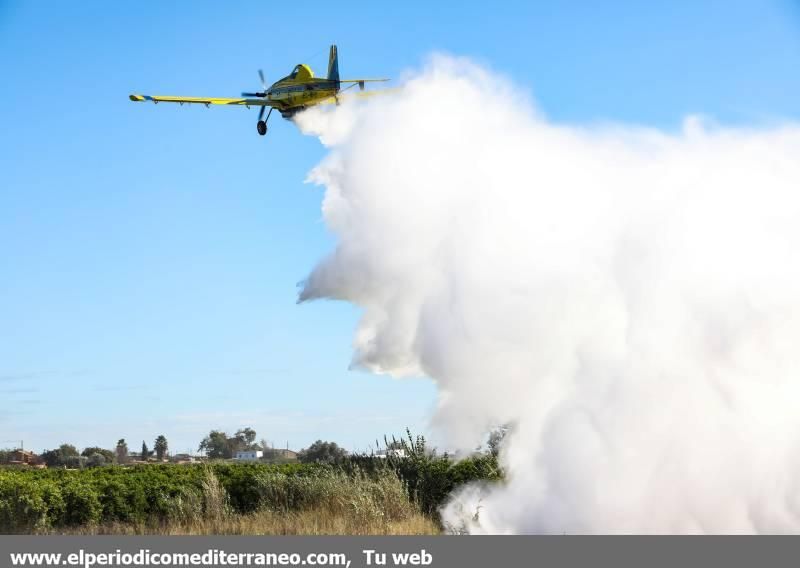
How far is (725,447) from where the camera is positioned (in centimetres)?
2164

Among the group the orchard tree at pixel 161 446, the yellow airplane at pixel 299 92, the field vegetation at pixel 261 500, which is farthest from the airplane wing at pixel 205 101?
the orchard tree at pixel 161 446

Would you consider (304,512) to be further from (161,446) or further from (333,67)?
(161,446)

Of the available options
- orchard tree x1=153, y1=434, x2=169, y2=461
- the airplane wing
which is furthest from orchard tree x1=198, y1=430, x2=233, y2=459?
the airplane wing

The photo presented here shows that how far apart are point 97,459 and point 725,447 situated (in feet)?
270

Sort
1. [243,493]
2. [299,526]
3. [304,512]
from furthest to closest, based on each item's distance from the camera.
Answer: [243,493] → [304,512] → [299,526]

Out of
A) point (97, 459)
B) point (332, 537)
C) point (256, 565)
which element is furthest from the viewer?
point (97, 459)

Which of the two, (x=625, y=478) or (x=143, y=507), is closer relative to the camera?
(x=625, y=478)

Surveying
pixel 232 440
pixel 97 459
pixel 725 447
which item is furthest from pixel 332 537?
pixel 232 440

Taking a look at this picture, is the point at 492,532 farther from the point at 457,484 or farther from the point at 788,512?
the point at 788,512

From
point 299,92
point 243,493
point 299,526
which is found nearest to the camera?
point 299,526

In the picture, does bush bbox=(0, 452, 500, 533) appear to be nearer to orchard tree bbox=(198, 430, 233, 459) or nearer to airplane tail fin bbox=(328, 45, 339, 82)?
airplane tail fin bbox=(328, 45, 339, 82)

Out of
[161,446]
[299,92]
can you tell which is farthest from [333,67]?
[161,446]

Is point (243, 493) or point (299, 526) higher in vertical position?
point (243, 493)

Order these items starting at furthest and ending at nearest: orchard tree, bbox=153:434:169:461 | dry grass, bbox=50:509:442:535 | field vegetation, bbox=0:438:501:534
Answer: orchard tree, bbox=153:434:169:461 < field vegetation, bbox=0:438:501:534 < dry grass, bbox=50:509:442:535
